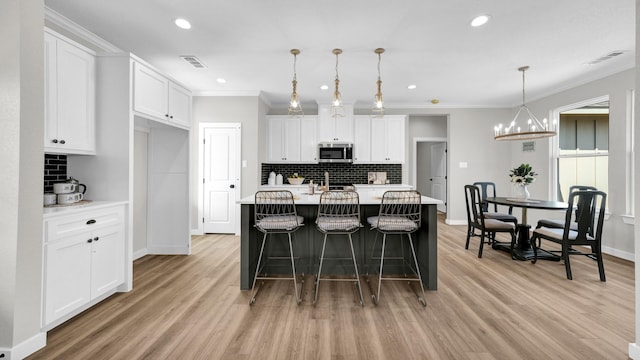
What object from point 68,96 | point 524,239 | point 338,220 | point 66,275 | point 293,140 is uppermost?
point 293,140

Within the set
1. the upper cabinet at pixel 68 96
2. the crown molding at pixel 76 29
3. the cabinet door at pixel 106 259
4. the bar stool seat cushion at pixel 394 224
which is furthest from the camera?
the crown molding at pixel 76 29

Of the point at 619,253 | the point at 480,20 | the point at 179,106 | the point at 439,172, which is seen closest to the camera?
the point at 480,20

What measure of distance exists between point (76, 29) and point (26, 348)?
291 cm

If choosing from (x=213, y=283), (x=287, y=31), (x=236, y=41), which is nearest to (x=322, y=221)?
(x=213, y=283)

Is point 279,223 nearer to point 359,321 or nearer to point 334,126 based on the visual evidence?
point 359,321

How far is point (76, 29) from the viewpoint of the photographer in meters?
2.93

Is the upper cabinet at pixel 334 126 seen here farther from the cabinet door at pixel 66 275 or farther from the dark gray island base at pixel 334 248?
the cabinet door at pixel 66 275

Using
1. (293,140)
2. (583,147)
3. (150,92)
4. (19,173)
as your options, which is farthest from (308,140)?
(583,147)

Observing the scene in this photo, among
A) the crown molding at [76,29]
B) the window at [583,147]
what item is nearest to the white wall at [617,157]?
the window at [583,147]

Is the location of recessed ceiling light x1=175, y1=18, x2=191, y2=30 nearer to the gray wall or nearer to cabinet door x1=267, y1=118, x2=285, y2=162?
the gray wall

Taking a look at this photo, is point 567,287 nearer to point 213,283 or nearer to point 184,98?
point 213,283

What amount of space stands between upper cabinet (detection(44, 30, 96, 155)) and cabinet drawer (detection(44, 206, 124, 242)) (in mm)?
560

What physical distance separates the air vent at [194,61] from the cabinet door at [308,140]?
91.5 inches

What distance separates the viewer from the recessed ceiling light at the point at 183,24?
9.21 ft
